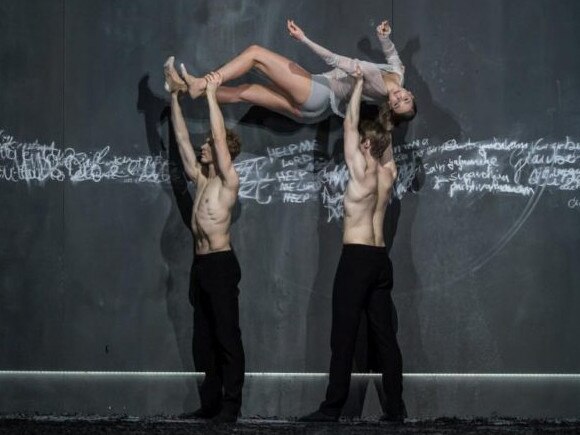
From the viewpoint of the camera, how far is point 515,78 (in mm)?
7754

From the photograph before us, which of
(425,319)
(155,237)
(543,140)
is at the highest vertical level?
(543,140)

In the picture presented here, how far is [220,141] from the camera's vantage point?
7191 mm

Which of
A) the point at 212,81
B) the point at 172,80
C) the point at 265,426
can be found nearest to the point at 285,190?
the point at 212,81

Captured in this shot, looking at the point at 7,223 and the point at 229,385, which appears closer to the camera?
the point at 229,385

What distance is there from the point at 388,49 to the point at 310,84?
23.6 inches

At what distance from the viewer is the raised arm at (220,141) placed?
7172mm

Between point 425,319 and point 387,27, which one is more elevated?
point 387,27

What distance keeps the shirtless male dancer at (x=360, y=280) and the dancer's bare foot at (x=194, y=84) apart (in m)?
1.04

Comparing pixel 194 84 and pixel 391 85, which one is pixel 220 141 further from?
pixel 391 85

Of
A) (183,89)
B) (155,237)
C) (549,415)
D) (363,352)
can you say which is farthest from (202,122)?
(549,415)

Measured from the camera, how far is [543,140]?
25.4 ft

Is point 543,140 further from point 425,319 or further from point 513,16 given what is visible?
point 425,319

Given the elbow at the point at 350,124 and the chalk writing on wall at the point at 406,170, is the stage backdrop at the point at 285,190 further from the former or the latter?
the elbow at the point at 350,124

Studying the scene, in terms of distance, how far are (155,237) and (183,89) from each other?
3.63ft
